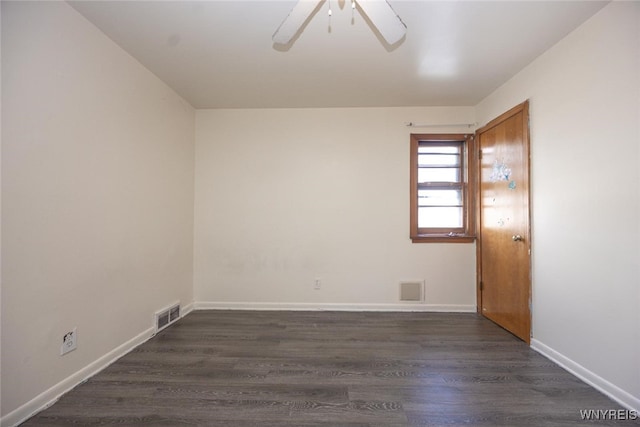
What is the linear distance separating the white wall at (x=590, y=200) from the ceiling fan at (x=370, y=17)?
1.40 m

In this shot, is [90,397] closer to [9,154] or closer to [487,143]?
[9,154]

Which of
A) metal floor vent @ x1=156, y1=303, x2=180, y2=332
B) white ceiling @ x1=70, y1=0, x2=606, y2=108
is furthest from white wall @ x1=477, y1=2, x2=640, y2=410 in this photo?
metal floor vent @ x1=156, y1=303, x2=180, y2=332

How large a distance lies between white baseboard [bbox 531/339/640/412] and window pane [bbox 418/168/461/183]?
1.89 m

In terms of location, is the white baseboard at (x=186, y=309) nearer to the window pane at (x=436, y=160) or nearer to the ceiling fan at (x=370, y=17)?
the ceiling fan at (x=370, y=17)

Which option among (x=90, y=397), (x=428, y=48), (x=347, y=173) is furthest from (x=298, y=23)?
(x=90, y=397)

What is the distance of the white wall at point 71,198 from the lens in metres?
1.49

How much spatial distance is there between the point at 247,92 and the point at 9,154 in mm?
2030

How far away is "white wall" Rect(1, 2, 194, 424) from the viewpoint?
1494mm

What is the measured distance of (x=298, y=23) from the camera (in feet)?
5.15

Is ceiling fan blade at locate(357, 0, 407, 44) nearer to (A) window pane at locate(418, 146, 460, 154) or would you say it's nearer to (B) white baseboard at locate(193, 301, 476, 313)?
(A) window pane at locate(418, 146, 460, 154)

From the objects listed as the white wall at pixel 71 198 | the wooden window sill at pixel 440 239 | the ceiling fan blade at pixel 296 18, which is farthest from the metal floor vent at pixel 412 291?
the ceiling fan blade at pixel 296 18

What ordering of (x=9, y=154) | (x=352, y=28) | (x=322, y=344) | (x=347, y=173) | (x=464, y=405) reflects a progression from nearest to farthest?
(x=9, y=154), (x=464, y=405), (x=352, y=28), (x=322, y=344), (x=347, y=173)

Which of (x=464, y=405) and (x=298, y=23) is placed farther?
(x=464, y=405)

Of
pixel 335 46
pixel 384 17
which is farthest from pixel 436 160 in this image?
pixel 384 17
